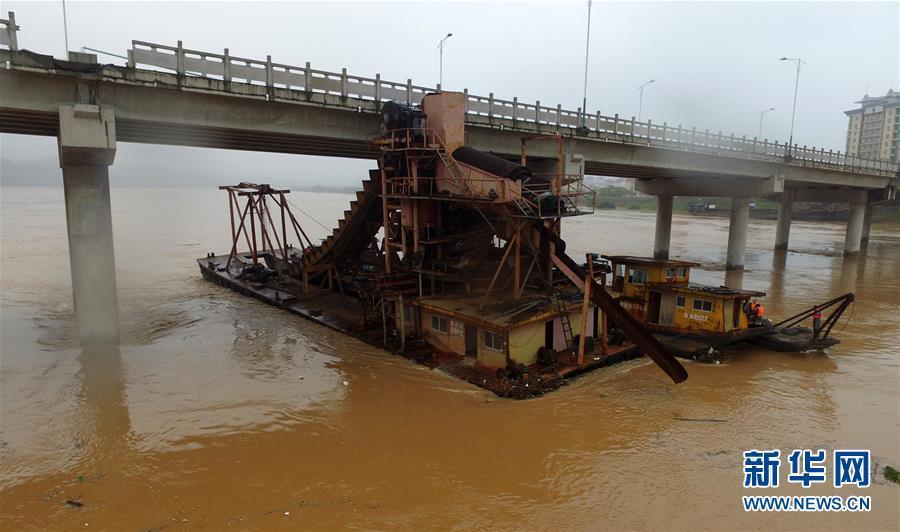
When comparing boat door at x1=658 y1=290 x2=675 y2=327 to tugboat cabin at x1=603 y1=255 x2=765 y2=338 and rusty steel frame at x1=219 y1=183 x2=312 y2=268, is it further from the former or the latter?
rusty steel frame at x1=219 y1=183 x2=312 y2=268

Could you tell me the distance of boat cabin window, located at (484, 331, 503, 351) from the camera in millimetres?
15023

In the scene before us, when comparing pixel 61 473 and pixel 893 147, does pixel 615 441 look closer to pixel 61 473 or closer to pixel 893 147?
pixel 61 473

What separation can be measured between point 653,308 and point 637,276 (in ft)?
4.39

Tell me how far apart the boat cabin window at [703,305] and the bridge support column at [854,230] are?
42041mm

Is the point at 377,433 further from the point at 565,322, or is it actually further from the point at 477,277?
the point at 477,277

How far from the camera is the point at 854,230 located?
49844 mm

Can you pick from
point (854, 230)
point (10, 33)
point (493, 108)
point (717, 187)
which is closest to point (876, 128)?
point (854, 230)

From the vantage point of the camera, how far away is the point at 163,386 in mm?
14906

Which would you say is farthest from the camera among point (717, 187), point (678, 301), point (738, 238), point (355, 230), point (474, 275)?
point (717, 187)

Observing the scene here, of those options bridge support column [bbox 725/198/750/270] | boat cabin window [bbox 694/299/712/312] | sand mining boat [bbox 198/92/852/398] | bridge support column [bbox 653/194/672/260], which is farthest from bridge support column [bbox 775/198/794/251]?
sand mining boat [bbox 198/92/852/398]

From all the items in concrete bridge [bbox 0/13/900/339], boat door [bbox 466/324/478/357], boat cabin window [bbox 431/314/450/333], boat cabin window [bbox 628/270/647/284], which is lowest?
boat door [bbox 466/324/478/357]

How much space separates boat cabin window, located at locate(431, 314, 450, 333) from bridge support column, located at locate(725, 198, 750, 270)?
30877 millimetres

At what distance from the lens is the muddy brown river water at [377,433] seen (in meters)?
9.24

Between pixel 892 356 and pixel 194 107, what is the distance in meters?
26.7
